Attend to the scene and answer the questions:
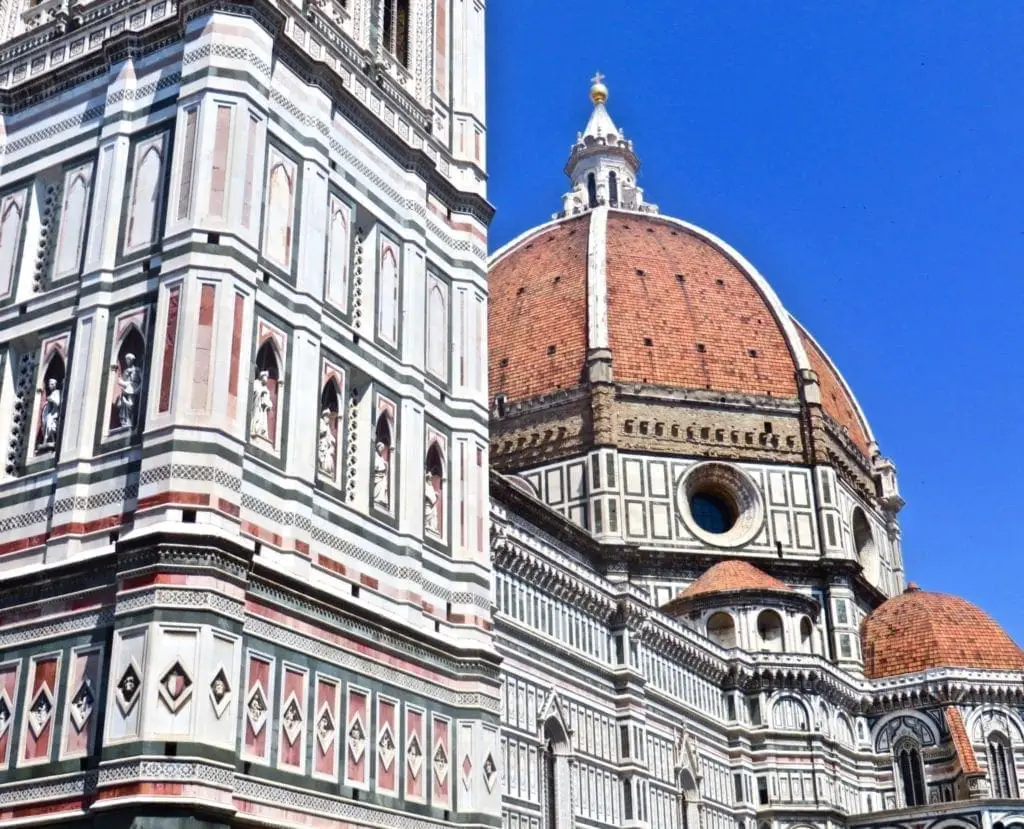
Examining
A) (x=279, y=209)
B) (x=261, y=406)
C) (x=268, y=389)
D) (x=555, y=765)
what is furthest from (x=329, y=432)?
(x=555, y=765)

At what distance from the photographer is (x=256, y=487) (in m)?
14.6

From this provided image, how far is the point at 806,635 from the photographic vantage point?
5106 centimetres

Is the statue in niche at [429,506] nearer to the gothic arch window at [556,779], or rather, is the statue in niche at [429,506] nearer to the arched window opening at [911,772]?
the gothic arch window at [556,779]

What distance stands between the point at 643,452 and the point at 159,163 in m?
41.4

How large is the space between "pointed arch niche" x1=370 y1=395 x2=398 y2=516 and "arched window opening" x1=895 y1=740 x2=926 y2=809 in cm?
4008

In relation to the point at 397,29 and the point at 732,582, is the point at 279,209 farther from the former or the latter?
the point at 732,582

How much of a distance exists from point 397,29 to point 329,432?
7.37 metres

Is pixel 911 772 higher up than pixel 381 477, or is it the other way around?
pixel 911 772

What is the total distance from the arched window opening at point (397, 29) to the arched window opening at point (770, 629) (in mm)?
34172

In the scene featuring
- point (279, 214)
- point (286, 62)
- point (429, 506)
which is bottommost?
point (429, 506)

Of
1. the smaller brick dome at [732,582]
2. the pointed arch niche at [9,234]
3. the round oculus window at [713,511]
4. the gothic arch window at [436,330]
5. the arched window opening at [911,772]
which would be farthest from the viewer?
the round oculus window at [713,511]

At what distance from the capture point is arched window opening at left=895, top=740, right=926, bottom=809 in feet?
168

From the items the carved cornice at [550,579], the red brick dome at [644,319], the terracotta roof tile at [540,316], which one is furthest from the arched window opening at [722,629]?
the terracotta roof tile at [540,316]

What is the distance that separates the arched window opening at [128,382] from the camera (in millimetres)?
14672
